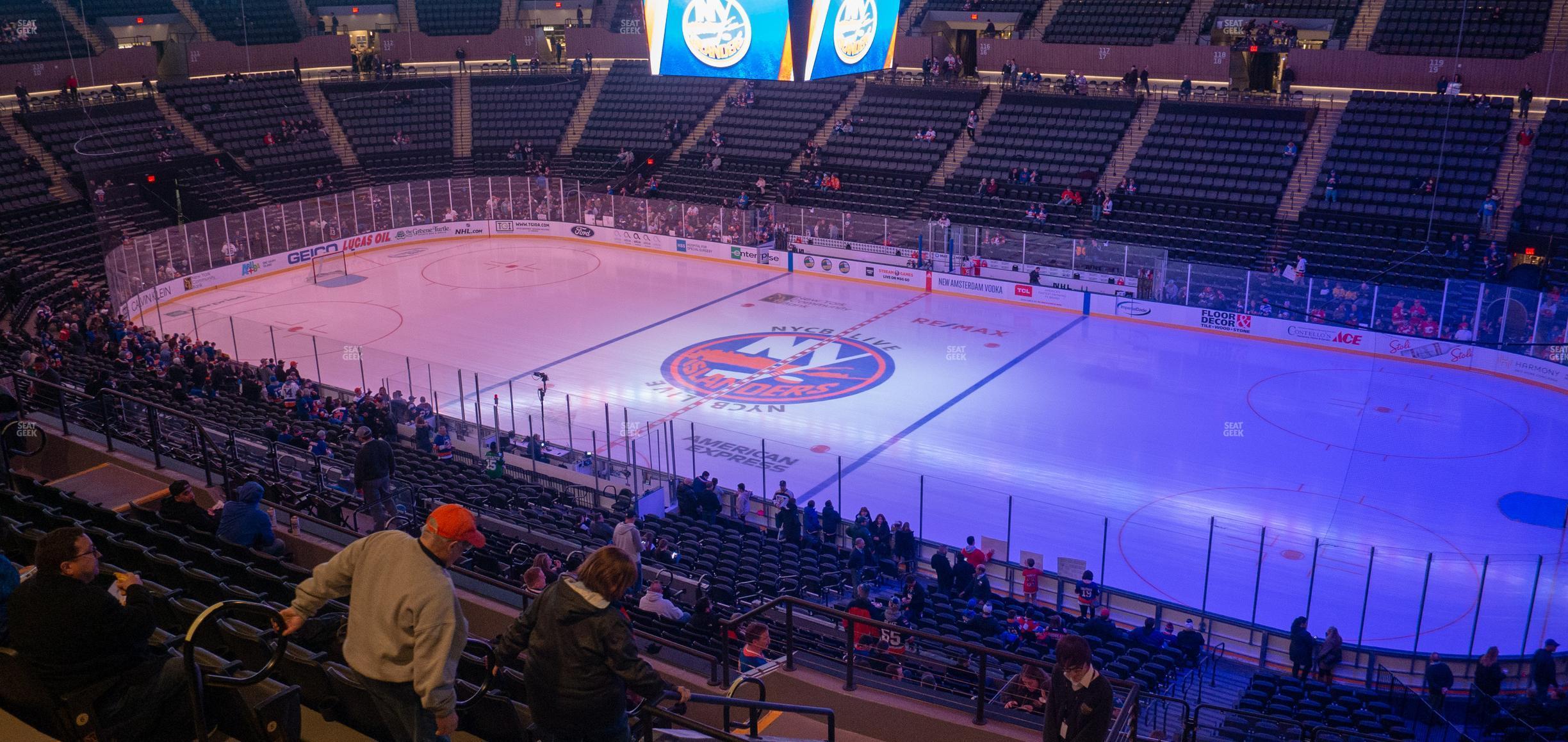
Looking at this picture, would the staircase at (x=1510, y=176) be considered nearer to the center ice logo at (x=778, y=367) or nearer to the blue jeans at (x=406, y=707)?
the center ice logo at (x=778, y=367)

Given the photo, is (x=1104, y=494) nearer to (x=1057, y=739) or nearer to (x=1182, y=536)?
(x=1182, y=536)

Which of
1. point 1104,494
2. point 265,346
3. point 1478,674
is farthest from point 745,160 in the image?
point 1478,674

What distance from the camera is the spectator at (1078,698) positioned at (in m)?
5.73

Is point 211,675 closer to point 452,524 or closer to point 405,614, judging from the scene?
point 405,614

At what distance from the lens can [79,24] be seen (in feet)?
145

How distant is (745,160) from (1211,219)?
1598 cm

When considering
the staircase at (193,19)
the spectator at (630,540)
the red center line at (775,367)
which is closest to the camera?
the spectator at (630,540)

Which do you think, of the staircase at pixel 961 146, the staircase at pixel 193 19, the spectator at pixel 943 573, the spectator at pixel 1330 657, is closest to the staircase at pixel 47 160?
the staircase at pixel 193 19

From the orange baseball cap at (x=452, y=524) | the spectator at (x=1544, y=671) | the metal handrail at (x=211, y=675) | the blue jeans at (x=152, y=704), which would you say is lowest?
the spectator at (x=1544, y=671)

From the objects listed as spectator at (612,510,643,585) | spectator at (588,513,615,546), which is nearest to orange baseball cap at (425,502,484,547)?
spectator at (612,510,643,585)

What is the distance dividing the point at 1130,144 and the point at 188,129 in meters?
31.4

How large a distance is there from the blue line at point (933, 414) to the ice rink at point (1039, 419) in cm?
8

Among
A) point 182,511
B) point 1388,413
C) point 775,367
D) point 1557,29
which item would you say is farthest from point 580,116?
point 182,511

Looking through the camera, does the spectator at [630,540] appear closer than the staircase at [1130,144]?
Yes
